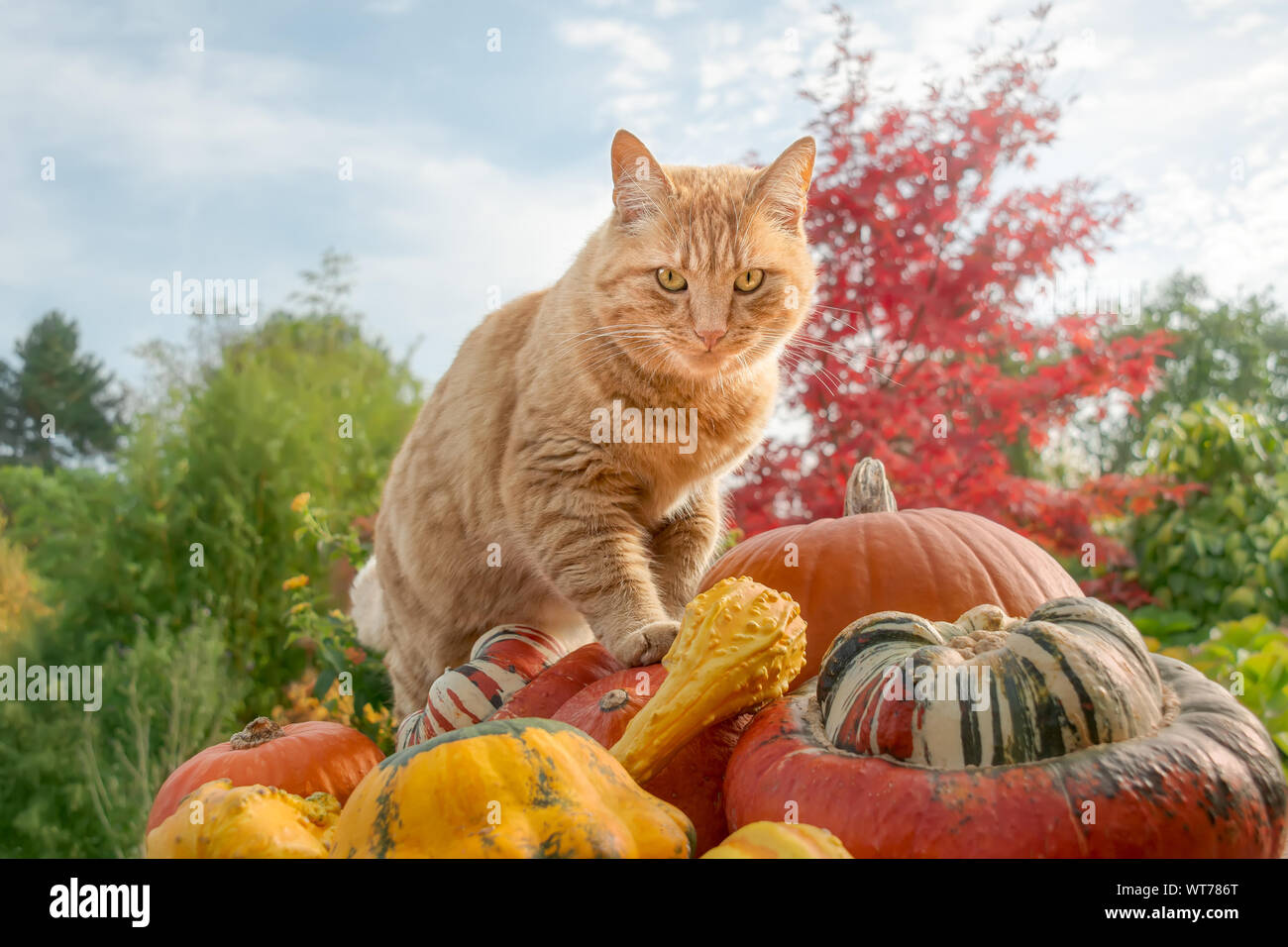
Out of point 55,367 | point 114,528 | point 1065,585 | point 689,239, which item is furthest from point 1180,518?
point 55,367

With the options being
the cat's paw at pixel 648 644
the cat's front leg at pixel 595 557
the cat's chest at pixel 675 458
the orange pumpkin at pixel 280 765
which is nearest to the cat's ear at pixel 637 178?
the cat's chest at pixel 675 458

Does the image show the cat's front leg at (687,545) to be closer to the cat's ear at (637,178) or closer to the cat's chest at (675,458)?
the cat's chest at (675,458)

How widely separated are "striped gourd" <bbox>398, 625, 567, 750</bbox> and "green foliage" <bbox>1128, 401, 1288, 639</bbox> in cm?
387

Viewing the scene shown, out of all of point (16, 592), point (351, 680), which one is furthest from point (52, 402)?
point (351, 680)

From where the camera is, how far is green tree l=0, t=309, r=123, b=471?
25.6 feet

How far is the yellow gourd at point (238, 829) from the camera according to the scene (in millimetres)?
1181

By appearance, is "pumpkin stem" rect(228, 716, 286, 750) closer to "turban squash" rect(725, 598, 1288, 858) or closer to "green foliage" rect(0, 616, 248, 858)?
"turban squash" rect(725, 598, 1288, 858)

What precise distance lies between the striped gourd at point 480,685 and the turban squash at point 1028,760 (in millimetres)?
751

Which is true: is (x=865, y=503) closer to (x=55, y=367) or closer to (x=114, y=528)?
(x=114, y=528)

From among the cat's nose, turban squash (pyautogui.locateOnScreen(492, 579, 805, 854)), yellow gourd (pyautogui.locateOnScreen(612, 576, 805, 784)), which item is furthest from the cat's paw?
the cat's nose
